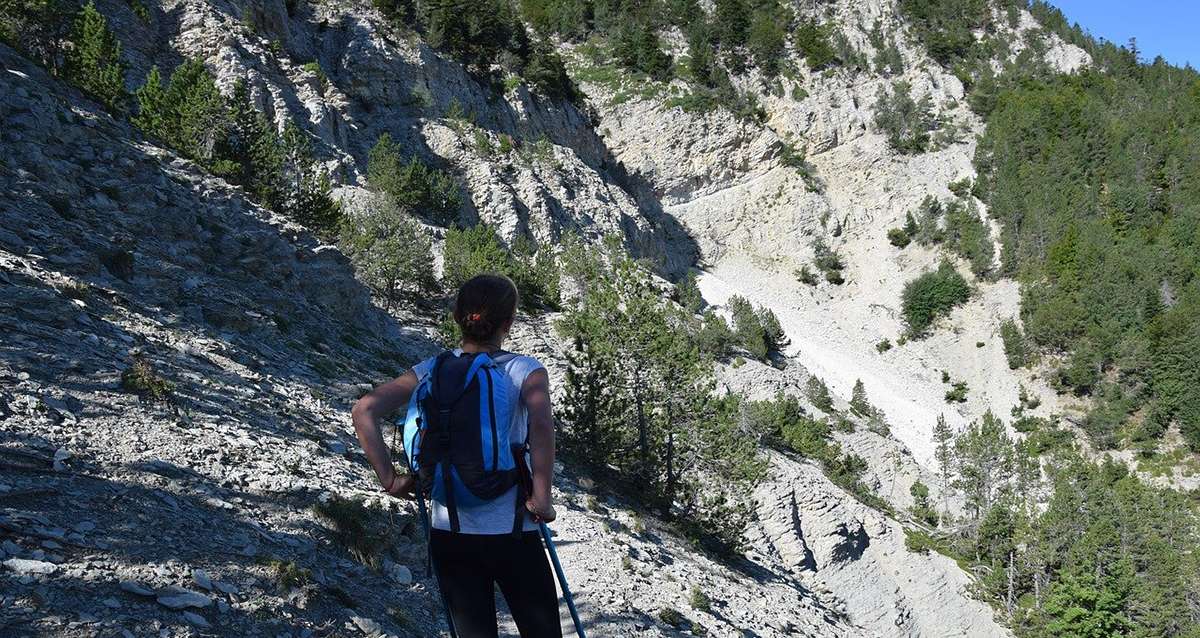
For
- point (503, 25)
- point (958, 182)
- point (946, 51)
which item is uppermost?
point (946, 51)

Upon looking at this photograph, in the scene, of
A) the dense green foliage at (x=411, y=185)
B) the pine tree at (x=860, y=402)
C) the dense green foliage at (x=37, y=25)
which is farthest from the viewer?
the pine tree at (x=860, y=402)

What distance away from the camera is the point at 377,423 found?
9.88ft

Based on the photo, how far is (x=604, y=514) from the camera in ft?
44.0

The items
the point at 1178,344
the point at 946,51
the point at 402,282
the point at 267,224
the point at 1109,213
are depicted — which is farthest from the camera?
the point at 946,51

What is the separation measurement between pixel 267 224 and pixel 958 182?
6641 cm

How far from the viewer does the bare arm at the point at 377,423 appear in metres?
2.99

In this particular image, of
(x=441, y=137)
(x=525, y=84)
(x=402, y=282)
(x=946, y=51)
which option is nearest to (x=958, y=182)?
(x=946, y=51)

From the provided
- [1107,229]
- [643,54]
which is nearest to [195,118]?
[643,54]

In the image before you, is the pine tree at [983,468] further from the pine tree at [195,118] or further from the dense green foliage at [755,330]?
the pine tree at [195,118]

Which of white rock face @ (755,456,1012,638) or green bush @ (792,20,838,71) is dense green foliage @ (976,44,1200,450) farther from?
white rock face @ (755,456,1012,638)

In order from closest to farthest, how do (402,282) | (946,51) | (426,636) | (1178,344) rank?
(426,636), (402,282), (1178,344), (946,51)

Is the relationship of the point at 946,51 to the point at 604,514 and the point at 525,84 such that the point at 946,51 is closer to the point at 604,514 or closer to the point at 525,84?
the point at 525,84

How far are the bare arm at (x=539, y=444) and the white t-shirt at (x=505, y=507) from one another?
0.14 feet

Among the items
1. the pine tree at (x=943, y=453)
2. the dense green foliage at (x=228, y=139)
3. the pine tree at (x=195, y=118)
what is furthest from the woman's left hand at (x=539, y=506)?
the pine tree at (x=943, y=453)
